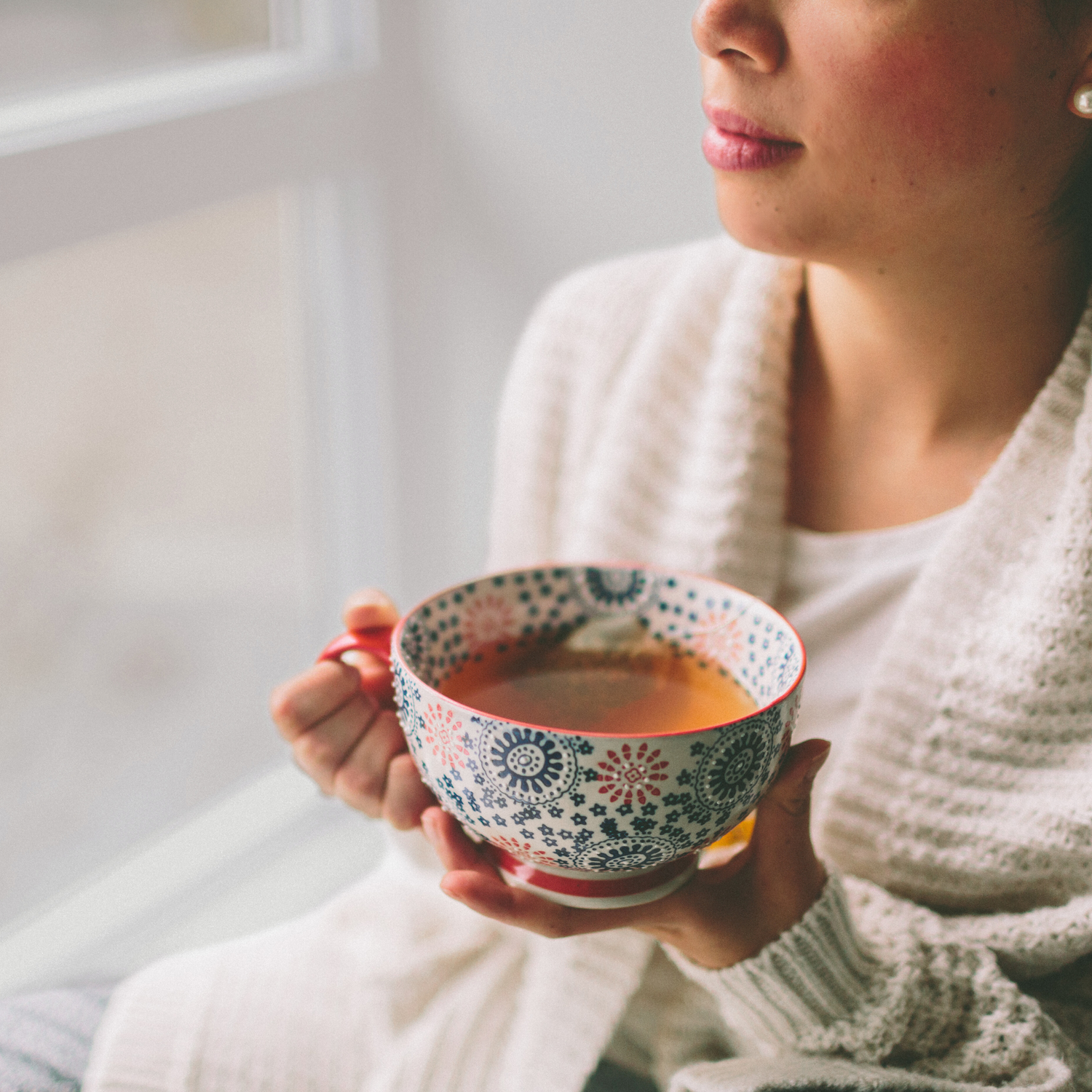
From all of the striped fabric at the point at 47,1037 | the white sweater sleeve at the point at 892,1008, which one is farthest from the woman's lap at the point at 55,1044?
the white sweater sleeve at the point at 892,1008

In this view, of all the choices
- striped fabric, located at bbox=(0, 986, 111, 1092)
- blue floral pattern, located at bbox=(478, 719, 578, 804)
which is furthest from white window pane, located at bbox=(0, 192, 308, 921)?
blue floral pattern, located at bbox=(478, 719, 578, 804)

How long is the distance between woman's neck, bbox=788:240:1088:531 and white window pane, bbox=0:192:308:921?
2.09 ft

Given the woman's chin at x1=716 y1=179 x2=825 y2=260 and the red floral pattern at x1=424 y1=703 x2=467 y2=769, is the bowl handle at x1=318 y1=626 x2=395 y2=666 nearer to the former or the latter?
the red floral pattern at x1=424 y1=703 x2=467 y2=769

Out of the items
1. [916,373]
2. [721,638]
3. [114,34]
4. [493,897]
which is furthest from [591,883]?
[114,34]

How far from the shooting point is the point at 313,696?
72cm

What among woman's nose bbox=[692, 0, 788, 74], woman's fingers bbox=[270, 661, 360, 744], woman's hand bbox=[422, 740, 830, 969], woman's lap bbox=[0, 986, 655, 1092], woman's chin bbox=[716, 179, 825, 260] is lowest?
woman's lap bbox=[0, 986, 655, 1092]

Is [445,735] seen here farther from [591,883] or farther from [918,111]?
[918,111]

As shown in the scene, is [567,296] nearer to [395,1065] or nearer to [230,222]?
[230,222]

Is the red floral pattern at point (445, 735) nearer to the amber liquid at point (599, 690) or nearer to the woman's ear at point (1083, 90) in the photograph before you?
the amber liquid at point (599, 690)

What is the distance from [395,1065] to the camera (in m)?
0.83

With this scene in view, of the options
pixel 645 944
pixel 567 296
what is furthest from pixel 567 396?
pixel 645 944

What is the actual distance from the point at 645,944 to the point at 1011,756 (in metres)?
0.29

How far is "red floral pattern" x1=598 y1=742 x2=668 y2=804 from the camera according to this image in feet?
1.74

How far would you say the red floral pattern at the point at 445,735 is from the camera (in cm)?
56
